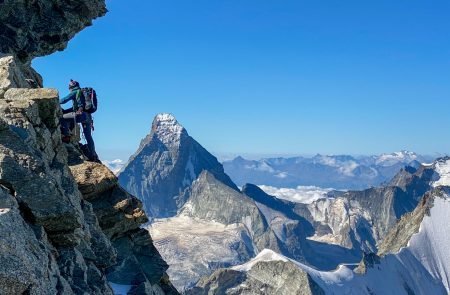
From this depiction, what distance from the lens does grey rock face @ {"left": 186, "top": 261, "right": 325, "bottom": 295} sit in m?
130

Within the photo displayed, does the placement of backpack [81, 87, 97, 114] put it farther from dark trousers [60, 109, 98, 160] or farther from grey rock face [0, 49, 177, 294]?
grey rock face [0, 49, 177, 294]

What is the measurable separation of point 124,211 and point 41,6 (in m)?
21.8

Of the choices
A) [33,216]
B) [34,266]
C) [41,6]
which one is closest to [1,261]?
[34,266]

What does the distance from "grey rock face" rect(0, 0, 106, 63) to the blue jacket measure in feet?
38.4

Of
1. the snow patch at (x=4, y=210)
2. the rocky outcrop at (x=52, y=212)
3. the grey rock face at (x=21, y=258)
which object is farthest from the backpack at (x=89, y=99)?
the snow patch at (x=4, y=210)

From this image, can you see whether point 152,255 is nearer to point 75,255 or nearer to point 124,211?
point 124,211

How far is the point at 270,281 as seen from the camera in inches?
5482

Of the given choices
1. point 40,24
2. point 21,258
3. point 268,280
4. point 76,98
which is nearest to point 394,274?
point 268,280

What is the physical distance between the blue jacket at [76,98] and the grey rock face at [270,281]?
347ft

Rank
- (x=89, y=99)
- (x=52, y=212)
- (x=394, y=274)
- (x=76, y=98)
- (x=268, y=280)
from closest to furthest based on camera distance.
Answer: (x=52, y=212), (x=76, y=98), (x=89, y=99), (x=268, y=280), (x=394, y=274)

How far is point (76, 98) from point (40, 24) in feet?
52.5

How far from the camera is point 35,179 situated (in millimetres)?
19641

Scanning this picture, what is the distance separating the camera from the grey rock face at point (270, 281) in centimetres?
13012

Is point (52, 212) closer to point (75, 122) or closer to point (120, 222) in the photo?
point (120, 222)
